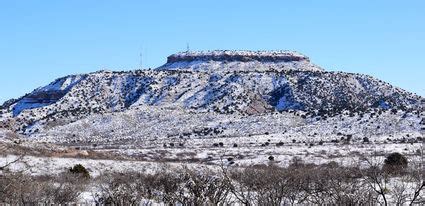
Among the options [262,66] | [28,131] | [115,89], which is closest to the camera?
[28,131]

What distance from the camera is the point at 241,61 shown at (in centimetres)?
15825

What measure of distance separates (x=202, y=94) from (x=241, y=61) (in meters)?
40.7

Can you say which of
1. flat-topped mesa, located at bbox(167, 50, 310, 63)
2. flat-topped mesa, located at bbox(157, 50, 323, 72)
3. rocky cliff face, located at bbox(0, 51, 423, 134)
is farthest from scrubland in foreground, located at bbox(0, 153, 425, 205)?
flat-topped mesa, located at bbox(167, 50, 310, 63)

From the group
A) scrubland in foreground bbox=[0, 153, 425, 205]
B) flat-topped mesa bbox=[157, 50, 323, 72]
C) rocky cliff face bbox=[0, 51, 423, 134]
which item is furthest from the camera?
flat-topped mesa bbox=[157, 50, 323, 72]

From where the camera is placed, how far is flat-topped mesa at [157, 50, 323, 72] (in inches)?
6093

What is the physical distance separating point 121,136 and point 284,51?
82.6 m

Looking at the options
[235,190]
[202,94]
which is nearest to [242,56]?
[202,94]

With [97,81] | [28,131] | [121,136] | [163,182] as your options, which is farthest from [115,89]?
[163,182]

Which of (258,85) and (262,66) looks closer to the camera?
(258,85)

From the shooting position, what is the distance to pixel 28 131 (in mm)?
105125

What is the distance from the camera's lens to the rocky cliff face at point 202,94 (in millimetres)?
112312

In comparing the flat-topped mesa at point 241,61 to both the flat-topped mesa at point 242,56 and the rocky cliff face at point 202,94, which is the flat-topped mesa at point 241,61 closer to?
the flat-topped mesa at point 242,56

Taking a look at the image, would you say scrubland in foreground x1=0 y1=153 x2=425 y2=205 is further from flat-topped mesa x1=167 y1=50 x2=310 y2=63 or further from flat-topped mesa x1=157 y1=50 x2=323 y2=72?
flat-topped mesa x1=167 y1=50 x2=310 y2=63

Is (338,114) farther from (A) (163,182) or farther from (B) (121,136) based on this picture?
(A) (163,182)
